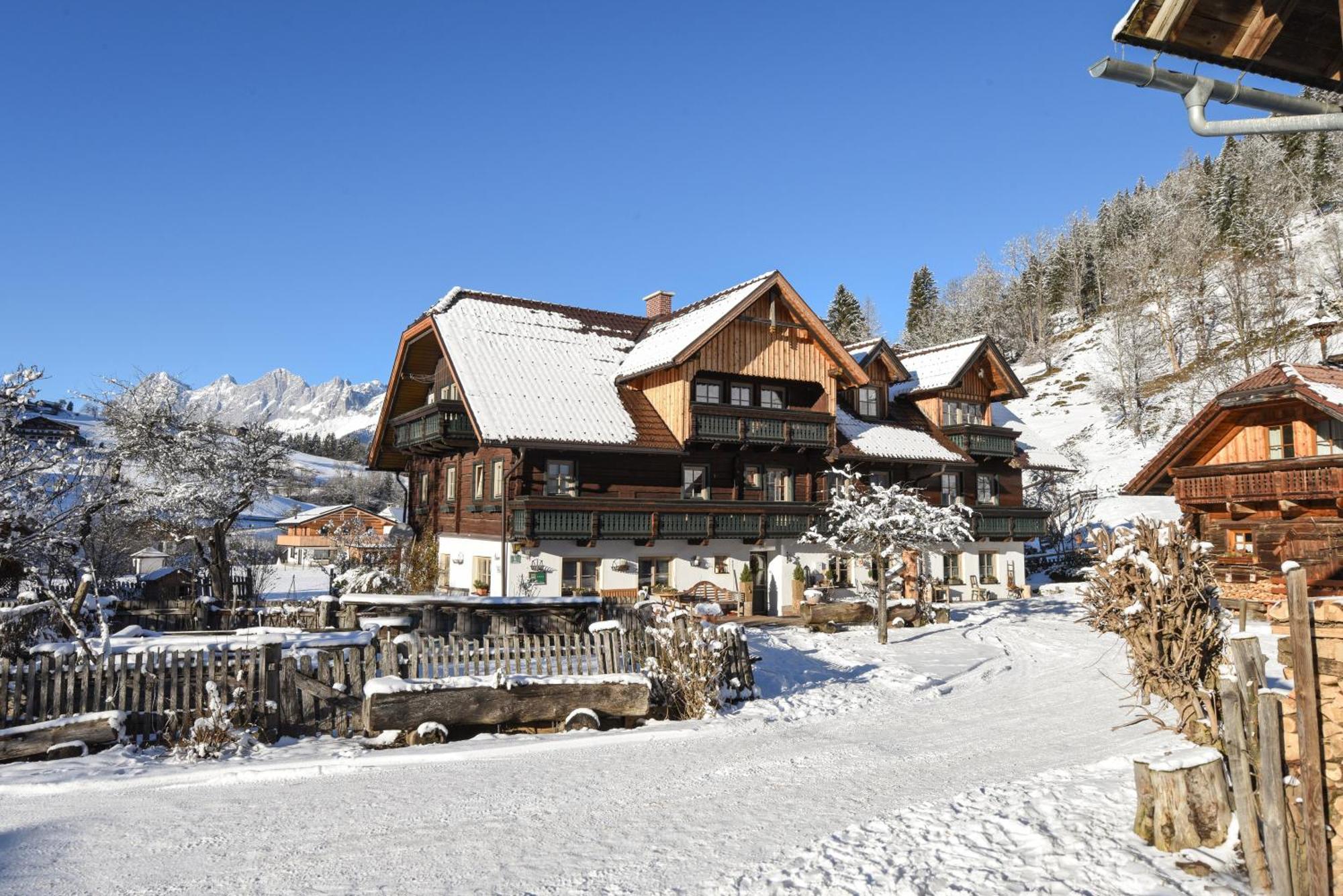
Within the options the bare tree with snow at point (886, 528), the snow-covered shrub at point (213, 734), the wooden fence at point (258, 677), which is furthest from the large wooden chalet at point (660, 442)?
the snow-covered shrub at point (213, 734)

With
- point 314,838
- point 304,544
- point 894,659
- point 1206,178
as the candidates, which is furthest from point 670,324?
point 1206,178

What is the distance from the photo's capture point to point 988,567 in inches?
1435

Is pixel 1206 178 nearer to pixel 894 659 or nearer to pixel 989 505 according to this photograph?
pixel 989 505

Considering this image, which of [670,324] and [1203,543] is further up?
[670,324]

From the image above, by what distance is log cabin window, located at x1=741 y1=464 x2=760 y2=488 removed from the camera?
31.0 m

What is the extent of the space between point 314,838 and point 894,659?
47.9 feet

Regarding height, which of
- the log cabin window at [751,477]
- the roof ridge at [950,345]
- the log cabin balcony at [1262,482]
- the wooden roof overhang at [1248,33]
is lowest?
the log cabin balcony at [1262,482]

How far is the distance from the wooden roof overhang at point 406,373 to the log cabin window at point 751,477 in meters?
9.76

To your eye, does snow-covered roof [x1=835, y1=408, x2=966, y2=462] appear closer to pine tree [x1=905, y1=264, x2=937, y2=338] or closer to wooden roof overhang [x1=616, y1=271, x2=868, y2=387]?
wooden roof overhang [x1=616, y1=271, x2=868, y2=387]

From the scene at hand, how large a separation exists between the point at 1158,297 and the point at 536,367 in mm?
60185

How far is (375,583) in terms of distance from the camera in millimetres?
24094

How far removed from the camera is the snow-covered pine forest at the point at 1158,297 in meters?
59.2

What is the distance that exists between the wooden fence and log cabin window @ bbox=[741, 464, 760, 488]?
1794 centimetres

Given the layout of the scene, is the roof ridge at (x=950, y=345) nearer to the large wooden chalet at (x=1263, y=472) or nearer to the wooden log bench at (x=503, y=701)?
the large wooden chalet at (x=1263, y=472)
